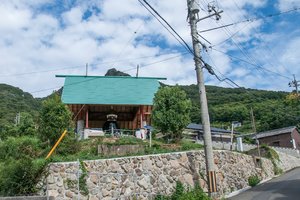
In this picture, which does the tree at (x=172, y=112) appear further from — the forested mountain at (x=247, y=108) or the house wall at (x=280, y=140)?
the house wall at (x=280, y=140)

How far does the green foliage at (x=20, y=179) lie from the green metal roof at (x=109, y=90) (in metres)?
15.3

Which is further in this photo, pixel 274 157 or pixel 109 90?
pixel 274 157

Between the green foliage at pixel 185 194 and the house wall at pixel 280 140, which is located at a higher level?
the house wall at pixel 280 140

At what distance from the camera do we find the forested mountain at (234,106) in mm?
52738

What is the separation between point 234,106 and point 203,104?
51352 millimetres

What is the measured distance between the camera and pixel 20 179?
454 inches

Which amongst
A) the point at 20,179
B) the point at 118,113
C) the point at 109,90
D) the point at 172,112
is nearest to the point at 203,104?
the point at 172,112

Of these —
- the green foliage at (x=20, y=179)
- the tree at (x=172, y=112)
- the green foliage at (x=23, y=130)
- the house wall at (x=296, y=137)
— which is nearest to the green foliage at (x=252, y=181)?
the tree at (x=172, y=112)

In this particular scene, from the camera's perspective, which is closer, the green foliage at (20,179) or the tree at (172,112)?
the green foliage at (20,179)

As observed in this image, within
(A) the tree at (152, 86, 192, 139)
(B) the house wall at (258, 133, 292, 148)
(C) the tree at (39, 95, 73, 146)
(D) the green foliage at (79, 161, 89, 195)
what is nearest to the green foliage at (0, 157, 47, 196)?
(D) the green foliage at (79, 161, 89, 195)

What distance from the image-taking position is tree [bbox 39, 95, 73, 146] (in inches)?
733

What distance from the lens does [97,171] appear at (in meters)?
14.4

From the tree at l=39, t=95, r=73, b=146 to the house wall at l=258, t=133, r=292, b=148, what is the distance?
120ft

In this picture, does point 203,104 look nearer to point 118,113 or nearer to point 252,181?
point 252,181
